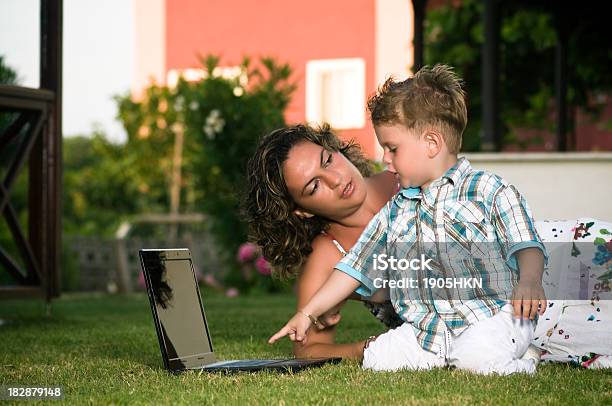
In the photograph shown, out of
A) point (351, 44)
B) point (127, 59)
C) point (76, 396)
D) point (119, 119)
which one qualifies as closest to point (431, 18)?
point (351, 44)

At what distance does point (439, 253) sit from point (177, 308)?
0.99 meters

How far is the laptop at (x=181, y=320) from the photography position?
3510 millimetres

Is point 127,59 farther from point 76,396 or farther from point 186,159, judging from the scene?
point 76,396

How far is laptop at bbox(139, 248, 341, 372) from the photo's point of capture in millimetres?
3510

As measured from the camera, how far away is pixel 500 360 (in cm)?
329

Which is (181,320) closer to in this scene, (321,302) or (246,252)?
(321,302)

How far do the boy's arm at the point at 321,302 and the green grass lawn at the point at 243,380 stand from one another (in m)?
0.16

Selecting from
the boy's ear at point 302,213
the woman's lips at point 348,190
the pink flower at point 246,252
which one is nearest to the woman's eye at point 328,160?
the woman's lips at point 348,190

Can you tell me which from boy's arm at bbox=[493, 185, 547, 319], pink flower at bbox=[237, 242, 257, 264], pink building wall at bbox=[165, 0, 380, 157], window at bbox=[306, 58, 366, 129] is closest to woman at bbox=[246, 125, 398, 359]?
boy's arm at bbox=[493, 185, 547, 319]

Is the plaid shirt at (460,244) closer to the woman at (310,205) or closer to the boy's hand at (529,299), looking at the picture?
the boy's hand at (529,299)

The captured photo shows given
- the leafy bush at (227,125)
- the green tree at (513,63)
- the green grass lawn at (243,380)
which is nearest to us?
the green grass lawn at (243,380)

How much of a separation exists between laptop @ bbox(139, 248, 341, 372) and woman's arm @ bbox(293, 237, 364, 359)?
16 centimetres

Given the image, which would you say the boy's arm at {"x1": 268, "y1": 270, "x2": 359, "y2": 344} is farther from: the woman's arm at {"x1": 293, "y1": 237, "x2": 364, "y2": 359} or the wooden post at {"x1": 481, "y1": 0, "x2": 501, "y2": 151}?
the wooden post at {"x1": 481, "y1": 0, "x2": 501, "y2": 151}

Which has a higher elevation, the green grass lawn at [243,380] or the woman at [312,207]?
the woman at [312,207]
